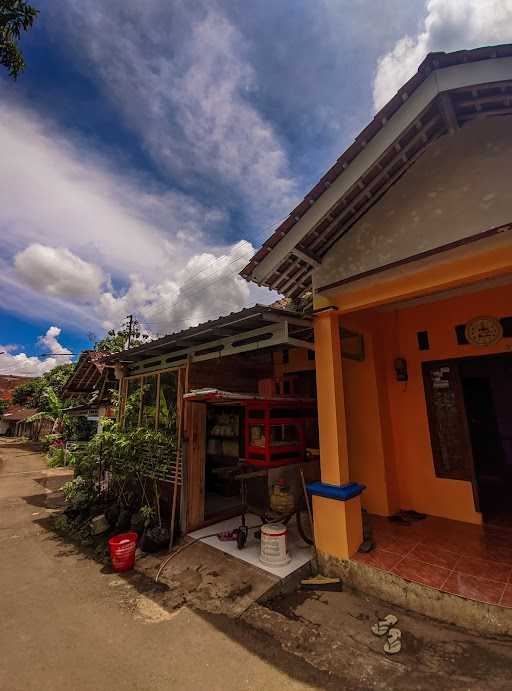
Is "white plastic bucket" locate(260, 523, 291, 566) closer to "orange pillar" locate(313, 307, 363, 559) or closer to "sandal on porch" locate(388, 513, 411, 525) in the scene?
"orange pillar" locate(313, 307, 363, 559)

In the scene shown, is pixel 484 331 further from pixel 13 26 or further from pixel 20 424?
pixel 20 424

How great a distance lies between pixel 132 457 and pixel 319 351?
Result: 498 centimetres

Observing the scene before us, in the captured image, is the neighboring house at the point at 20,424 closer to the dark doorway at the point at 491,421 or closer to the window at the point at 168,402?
the window at the point at 168,402

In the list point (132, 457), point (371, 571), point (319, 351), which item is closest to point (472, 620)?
point (371, 571)

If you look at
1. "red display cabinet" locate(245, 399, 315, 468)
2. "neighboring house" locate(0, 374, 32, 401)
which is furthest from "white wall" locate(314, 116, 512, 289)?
"neighboring house" locate(0, 374, 32, 401)

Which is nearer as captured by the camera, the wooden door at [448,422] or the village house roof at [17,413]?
the wooden door at [448,422]

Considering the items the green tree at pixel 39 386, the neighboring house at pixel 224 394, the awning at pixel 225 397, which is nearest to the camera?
the awning at pixel 225 397

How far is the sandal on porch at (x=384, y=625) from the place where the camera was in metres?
3.32

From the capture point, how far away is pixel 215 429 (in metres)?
7.81

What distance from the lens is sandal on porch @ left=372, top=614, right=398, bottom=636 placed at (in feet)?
10.9

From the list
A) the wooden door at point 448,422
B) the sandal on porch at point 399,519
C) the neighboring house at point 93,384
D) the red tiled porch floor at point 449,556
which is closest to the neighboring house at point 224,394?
the sandal on porch at point 399,519

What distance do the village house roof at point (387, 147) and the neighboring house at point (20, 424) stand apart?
112ft

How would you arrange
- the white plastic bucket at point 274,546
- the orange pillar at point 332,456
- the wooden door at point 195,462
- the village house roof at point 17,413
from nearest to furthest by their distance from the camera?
the orange pillar at point 332,456
the white plastic bucket at point 274,546
the wooden door at point 195,462
the village house roof at point 17,413

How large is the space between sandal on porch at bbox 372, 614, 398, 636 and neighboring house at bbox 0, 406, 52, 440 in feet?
114
